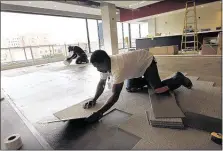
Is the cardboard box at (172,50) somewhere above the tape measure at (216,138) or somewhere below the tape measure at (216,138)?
above

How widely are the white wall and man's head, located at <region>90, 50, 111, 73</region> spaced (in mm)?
10442

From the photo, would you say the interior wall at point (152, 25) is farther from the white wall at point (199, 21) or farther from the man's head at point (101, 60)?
the man's head at point (101, 60)

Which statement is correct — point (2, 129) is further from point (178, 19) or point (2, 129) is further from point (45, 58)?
point (178, 19)

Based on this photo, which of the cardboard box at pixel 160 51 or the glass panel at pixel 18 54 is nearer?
the cardboard box at pixel 160 51

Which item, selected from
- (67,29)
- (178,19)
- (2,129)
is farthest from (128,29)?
(2,129)

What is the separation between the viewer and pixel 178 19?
425 inches

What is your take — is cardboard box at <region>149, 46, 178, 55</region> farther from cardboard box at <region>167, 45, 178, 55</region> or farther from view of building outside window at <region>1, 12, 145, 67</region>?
view of building outside window at <region>1, 12, 145, 67</region>

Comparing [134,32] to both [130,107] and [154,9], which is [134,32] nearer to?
[154,9]

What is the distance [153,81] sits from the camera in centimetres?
215

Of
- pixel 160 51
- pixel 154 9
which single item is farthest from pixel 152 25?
pixel 160 51

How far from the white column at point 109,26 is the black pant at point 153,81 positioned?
5.61 meters

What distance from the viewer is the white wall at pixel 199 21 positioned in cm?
988

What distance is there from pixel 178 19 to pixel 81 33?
21.8 ft

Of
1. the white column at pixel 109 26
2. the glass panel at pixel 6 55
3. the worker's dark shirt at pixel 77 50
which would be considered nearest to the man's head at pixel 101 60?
the worker's dark shirt at pixel 77 50
